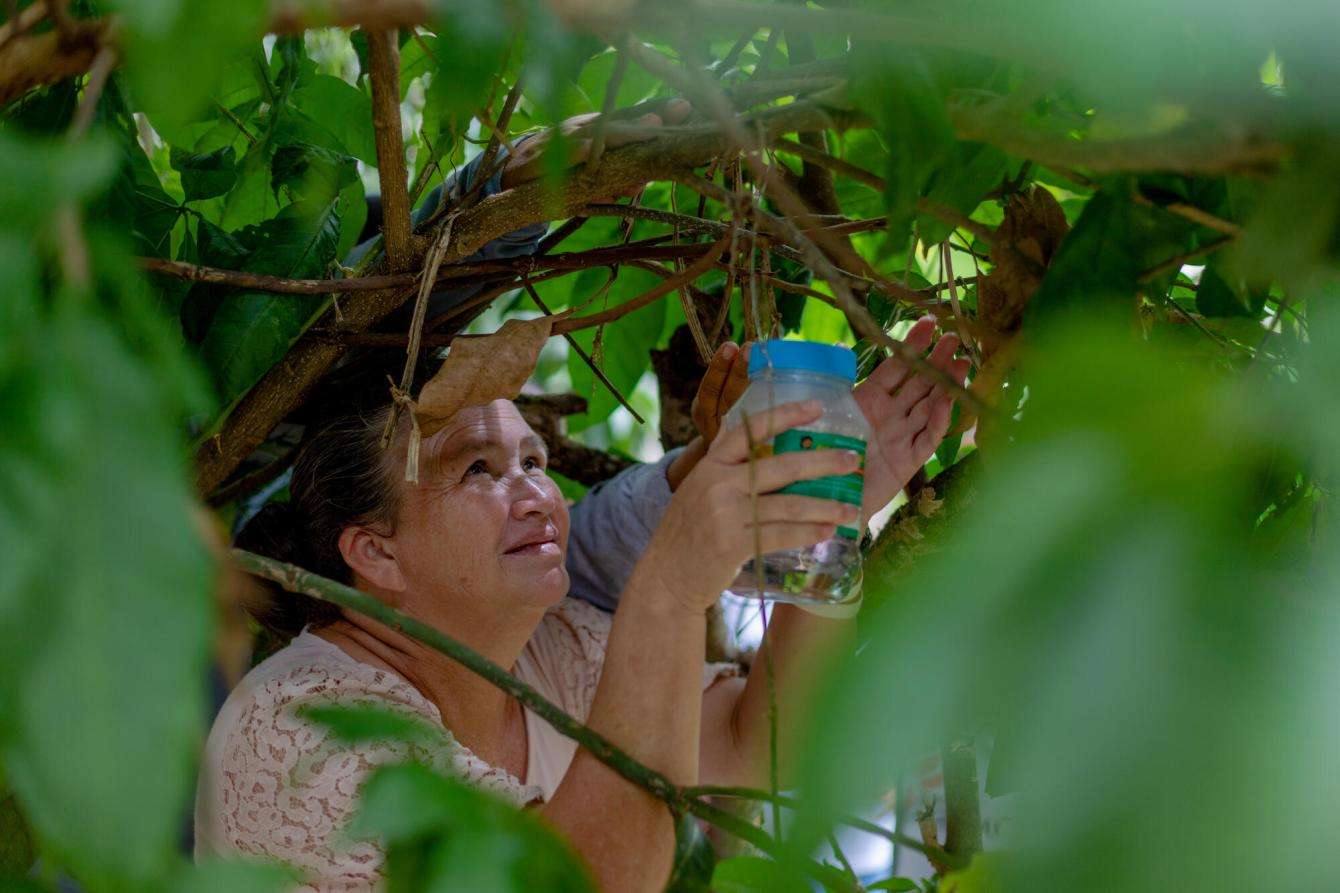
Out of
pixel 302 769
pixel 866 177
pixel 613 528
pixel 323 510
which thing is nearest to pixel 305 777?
pixel 302 769

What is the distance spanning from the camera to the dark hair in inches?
55.6

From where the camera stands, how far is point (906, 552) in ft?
3.77

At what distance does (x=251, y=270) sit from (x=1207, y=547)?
843mm

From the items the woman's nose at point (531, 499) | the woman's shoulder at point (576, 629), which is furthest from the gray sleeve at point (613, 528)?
the woman's nose at point (531, 499)

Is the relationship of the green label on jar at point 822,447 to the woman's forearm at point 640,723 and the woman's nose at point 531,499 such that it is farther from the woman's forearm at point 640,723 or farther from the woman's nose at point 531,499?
the woman's nose at point 531,499

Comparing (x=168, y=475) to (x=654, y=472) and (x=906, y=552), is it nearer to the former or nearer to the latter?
(x=906, y=552)

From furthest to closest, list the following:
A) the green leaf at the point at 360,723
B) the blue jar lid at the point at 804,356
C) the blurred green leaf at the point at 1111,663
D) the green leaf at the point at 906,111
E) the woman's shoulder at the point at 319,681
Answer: the woman's shoulder at the point at 319,681, the blue jar lid at the point at 804,356, the green leaf at the point at 906,111, the green leaf at the point at 360,723, the blurred green leaf at the point at 1111,663

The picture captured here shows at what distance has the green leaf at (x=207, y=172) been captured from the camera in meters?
1.03

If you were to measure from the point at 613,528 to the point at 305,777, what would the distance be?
595mm

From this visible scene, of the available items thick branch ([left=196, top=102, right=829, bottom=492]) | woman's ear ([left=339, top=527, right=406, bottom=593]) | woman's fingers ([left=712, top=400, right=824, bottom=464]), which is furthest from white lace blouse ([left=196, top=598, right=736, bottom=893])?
woman's fingers ([left=712, top=400, right=824, bottom=464])

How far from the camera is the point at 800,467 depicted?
749mm

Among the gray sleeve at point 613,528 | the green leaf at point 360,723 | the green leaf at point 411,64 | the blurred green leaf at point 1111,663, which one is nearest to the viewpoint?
the blurred green leaf at point 1111,663

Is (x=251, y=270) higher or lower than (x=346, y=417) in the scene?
higher

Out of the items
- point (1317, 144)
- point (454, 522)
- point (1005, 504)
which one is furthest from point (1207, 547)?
point (454, 522)
